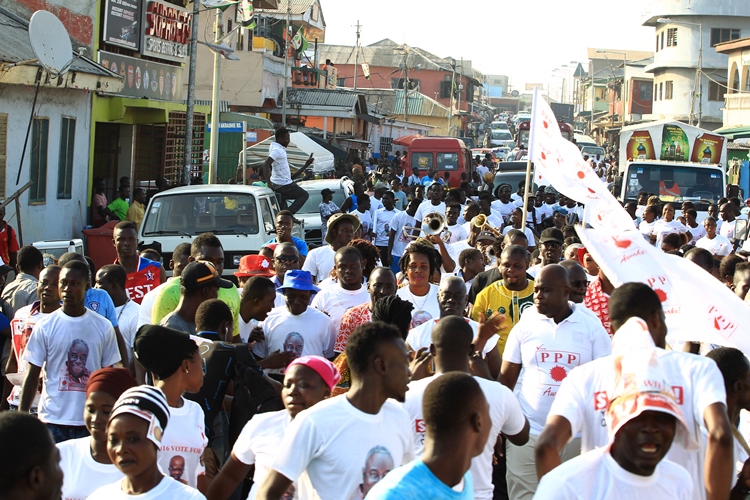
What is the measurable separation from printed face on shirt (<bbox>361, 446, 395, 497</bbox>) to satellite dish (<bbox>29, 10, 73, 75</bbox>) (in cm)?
1103

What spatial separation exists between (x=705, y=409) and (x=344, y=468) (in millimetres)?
1397

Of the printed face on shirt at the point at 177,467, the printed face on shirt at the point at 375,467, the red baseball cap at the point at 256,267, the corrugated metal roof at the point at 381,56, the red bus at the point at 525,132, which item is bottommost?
the printed face on shirt at the point at 177,467

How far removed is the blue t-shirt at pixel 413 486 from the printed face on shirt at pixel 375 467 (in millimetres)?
671

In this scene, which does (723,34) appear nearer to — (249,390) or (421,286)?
(421,286)

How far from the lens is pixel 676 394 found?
3.88 meters

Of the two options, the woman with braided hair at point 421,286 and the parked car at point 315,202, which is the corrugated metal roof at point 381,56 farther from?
the woman with braided hair at point 421,286

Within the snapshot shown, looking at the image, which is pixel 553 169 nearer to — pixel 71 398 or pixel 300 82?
pixel 71 398

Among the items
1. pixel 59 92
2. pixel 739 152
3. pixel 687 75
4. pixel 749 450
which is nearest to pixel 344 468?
pixel 749 450

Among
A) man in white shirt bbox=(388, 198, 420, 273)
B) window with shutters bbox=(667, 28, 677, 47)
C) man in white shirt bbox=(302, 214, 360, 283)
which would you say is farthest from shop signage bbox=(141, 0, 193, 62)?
window with shutters bbox=(667, 28, 677, 47)

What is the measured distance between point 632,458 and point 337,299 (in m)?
4.13

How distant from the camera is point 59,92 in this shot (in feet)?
59.5

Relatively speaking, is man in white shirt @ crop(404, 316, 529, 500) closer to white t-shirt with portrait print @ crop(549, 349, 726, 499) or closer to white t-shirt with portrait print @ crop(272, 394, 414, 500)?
white t-shirt with portrait print @ crop(549, 349, 726, 499)

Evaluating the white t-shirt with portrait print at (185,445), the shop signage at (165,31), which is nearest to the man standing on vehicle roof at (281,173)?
the shop signage at (165,31)

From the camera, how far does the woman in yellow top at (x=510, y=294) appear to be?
23.3 ft
